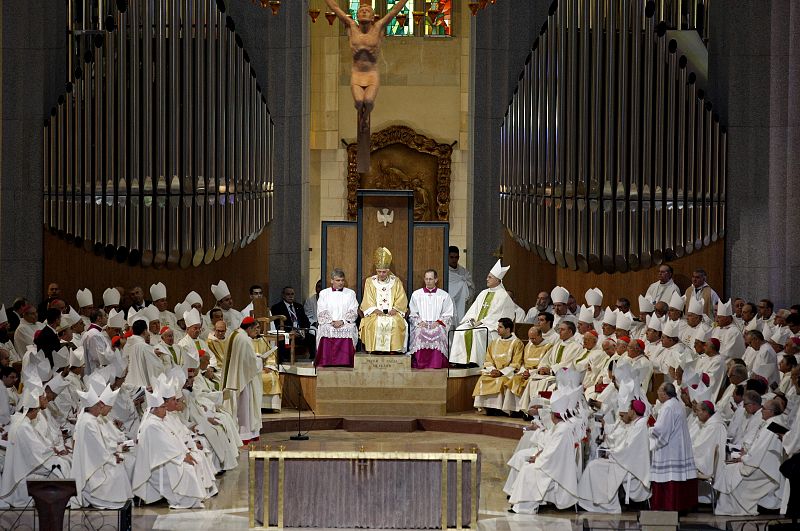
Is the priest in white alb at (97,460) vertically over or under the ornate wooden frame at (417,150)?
under

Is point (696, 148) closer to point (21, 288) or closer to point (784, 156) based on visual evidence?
point (784, 156)

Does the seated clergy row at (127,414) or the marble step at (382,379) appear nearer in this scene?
the seated clergy row at (127,414)

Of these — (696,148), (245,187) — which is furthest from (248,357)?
(696,148)

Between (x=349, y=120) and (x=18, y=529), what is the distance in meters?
13.7

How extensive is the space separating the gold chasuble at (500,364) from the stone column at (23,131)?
5.40 meters

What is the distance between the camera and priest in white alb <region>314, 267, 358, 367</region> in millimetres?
18562

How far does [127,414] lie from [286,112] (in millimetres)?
7975

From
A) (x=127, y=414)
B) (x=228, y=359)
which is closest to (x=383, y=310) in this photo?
(x=228, y=359)

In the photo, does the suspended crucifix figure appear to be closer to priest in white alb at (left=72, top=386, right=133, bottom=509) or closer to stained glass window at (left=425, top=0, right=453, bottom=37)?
priest in white alb at (left=72, top=386, right=133, bottom=509)

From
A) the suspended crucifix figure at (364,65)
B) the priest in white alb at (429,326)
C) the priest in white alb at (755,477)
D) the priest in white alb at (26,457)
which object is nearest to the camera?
the priest in white alb at (755,477)

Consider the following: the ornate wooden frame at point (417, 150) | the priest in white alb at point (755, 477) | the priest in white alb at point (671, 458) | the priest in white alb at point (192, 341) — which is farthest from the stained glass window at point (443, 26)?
the priest in white alb at point (755, 477)

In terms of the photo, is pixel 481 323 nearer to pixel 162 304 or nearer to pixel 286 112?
pixel 162 304

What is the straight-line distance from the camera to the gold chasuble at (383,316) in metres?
18.5

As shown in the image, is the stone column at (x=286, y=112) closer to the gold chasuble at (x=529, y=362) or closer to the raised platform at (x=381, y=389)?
the raised platform at (x=381, y=389)
